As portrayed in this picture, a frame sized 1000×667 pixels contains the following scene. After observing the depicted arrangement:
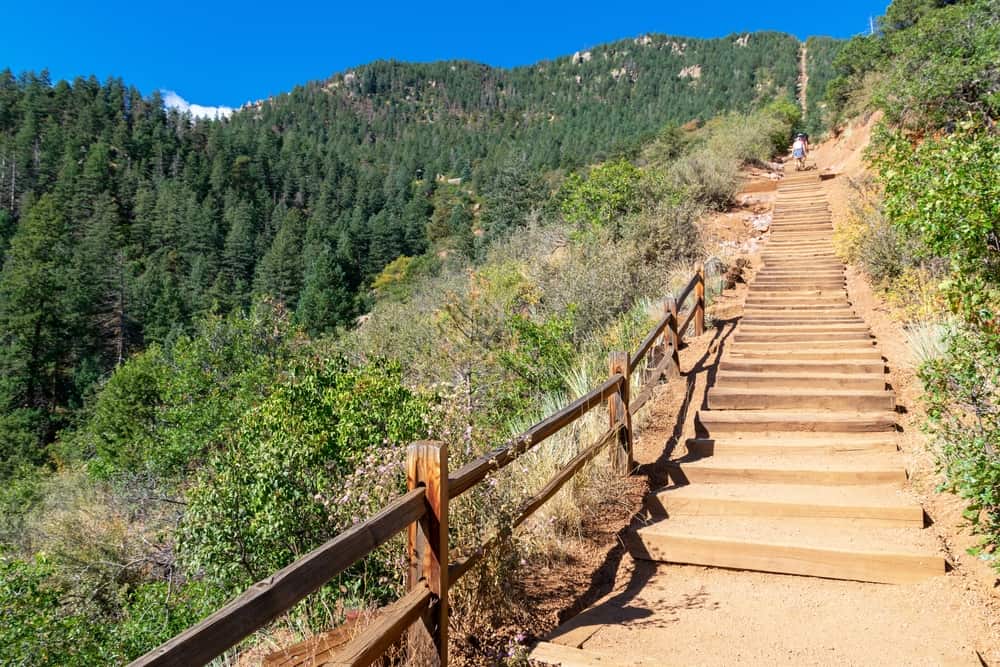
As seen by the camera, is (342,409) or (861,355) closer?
(342,409)

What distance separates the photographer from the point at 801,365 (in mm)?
7152

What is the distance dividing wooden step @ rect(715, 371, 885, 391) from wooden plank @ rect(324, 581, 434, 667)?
5416 mm

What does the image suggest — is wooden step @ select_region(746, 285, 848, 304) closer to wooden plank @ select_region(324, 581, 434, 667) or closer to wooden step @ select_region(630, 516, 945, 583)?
wooden step @ select_region(630, 516, 945, 583)

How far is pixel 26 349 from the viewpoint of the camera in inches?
1987

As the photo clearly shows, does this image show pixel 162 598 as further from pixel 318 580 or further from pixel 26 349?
pixel 26 349

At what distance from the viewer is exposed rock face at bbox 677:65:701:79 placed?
5059 inches

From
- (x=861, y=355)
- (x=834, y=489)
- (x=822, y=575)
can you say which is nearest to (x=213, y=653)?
(x=822, y=575)

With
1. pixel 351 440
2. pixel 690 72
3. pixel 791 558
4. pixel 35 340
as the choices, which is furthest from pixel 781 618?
pixel 690 72

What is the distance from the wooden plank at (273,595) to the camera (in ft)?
4.79

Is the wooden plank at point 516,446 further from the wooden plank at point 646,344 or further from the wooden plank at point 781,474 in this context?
the wooden plank at point 781,474

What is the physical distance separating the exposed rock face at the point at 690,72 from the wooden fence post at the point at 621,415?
5421 inches

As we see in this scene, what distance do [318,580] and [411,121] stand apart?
180789mm

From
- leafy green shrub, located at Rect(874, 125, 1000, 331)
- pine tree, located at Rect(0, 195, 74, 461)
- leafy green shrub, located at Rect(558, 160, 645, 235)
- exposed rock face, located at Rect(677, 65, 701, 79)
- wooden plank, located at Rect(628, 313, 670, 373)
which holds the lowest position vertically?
pine tree, located at Rect(0, 195, 74, 461)

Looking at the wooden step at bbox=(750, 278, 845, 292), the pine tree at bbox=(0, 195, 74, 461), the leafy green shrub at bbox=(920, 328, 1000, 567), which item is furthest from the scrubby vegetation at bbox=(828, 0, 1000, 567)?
the pine tree at bbox=(0, 195, 74, 461)
